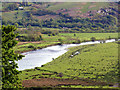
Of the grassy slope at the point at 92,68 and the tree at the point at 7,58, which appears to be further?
the grassy slope at the point at 92,68

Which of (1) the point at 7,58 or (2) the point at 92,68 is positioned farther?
(2) the point at 92,68

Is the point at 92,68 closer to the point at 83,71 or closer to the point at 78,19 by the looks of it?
the point at 83,71

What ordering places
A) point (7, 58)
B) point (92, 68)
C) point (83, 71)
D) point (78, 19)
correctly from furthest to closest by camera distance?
point (78, 19)
point (92, 68)
point (83, 71)
point (7, 58)

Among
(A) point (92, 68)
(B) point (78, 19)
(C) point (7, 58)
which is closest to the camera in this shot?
(C) point (7, 58)

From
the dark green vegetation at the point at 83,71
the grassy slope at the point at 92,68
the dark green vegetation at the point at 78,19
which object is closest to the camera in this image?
the dark green vegetation at the point at 83,71

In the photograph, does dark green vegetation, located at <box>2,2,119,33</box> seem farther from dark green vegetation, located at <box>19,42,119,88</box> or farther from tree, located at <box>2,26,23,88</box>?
tree, located at <box>2,26,23,88</box>

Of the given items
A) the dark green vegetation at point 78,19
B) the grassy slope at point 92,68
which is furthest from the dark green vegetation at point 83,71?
the dark green vegetation at point 78,19

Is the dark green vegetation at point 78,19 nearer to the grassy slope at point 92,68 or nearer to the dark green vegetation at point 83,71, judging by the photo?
the grassy slope at point 92,68

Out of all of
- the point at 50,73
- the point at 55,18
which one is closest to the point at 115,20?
the point at 55,18

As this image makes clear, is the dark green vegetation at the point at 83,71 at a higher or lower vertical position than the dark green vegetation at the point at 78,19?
lower

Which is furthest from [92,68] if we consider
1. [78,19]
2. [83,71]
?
[78,19]

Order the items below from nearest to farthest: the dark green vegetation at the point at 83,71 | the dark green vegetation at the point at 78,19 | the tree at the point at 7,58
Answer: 1. the tree at the point at 7,58
2. the dark green vegetation at the point at 83,71
3. the dark green vegetation at the point at 78,19

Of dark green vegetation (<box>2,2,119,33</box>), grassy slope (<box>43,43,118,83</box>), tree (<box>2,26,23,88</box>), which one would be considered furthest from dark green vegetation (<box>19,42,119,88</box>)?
dark green vegetation (<box>2,2,119,33</box>)

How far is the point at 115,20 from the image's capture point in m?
182
